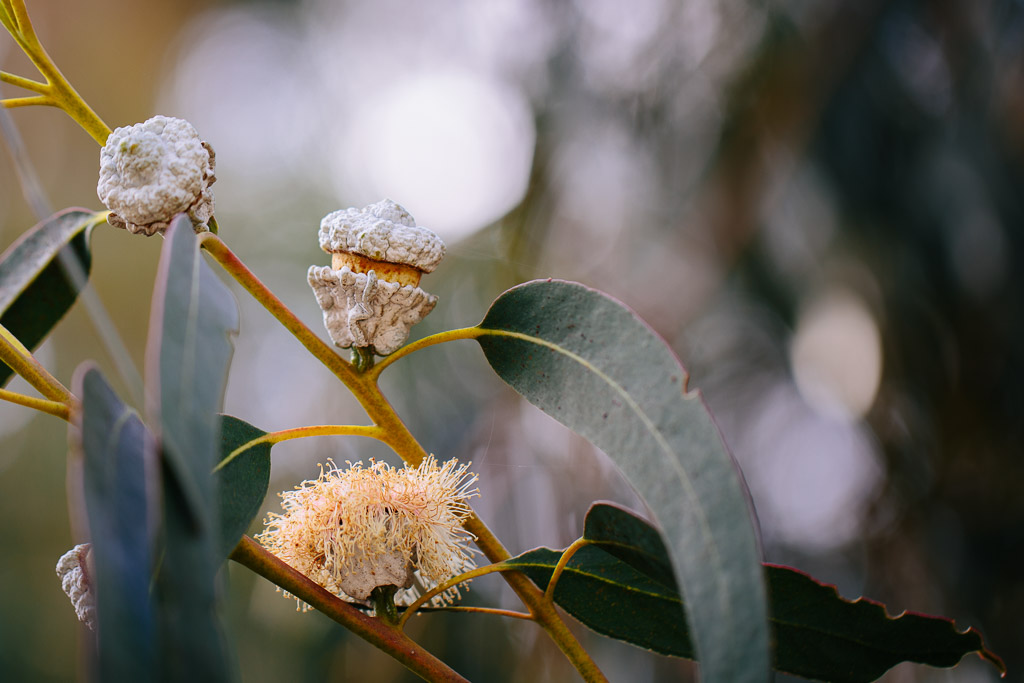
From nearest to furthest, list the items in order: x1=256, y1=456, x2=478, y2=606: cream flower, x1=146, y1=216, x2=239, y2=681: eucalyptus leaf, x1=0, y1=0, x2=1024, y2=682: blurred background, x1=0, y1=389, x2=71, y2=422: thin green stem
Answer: x1=146, y1=216, x2=239, y2=681: eucalyptus leaf < x1=0, y1=389, x2=71, y2=422: thin green stem < x1=256, y1=456, x2=478, y2=606: cream flower < x1=0, y1=0, x2=1024, y2=682: blurred background

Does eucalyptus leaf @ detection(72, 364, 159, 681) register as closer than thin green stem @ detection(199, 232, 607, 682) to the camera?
Yes

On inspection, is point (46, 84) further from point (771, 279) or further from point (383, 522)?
point (771, 279)

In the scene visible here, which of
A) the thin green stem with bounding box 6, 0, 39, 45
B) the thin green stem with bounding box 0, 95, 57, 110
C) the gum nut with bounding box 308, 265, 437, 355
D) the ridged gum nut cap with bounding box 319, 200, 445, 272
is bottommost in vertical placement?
the gum nut with bounding box 308, 265, 437, 355

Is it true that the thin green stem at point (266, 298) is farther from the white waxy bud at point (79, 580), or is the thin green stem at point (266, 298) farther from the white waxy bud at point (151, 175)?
the white waxy bud at point (79, 580)

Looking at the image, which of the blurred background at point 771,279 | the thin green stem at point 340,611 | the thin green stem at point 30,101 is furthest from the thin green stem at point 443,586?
the blurred background at point 771,279

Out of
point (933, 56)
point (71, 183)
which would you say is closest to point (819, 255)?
point (933, 56)

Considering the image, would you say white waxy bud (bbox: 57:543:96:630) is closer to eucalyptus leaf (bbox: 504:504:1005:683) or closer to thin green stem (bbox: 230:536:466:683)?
thin green stem (bbox: 230:536:466:683)

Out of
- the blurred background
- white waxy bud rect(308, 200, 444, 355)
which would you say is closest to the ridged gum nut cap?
white waxy bud rect(308, 200, 444, 355)
